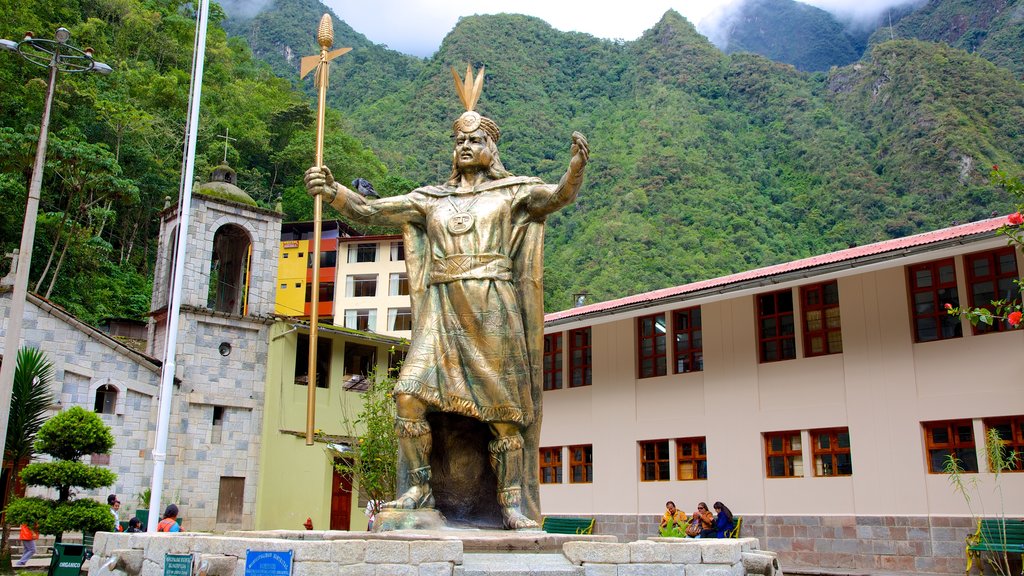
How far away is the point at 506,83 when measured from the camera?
77.9 metres

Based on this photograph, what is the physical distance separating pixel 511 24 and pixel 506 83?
14.4 m

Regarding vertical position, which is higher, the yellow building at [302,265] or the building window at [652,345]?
the yellow building at [302,265]

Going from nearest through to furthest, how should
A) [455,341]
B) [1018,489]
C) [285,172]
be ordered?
[455,341], [1018,489], [285,172]

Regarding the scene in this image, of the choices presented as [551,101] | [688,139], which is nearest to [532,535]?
[688,139]

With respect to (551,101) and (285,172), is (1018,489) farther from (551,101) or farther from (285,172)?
(551,101)

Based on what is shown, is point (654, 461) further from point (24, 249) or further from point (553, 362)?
point (24, 249)

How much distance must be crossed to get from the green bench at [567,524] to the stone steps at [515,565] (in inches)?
594

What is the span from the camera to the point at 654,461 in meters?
20.7

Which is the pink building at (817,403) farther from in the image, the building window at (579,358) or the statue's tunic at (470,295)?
the statue's tunic at (470,295)

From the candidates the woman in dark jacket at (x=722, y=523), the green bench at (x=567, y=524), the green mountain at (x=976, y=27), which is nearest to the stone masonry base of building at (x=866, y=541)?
the woman in dark jacket at (x=722, y=523)

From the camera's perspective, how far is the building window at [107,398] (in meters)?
22.7

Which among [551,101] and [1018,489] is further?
[551,101]

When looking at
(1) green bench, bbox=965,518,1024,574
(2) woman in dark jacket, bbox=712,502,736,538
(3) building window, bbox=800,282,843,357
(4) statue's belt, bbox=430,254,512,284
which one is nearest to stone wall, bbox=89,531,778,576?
(4) statue's belt, bbox=430,254,512,284

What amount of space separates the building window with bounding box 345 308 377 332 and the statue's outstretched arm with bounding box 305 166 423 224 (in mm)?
38550
